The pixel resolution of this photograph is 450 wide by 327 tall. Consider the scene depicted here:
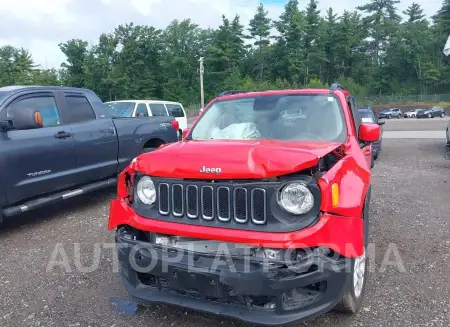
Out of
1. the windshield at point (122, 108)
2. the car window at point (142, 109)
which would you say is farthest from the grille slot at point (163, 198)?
the car window at point (142, 109)

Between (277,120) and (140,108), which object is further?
(140,108)

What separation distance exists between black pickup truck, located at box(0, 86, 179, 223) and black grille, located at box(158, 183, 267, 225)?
9.98 feet

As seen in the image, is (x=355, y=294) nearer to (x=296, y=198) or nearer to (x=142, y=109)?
(x=296, y=198)

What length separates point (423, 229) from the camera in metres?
5.33

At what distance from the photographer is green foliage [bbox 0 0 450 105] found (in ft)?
222

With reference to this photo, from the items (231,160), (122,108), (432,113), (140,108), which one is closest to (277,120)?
(231,160)

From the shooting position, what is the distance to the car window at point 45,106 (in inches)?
222

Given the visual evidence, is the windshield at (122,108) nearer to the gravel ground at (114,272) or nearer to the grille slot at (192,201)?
the gravel ground at (114,272)

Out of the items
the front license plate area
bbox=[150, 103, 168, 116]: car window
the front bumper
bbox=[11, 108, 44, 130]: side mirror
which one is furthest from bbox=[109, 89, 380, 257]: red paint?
bbox=[150, 103, 168, 116]: car window

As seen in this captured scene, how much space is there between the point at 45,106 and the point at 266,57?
75.1m

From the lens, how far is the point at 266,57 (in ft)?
255

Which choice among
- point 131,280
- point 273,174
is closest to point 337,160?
point 273,174

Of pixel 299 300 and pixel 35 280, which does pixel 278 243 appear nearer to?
pixel 299 300

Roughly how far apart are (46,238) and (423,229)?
4.90 metres
